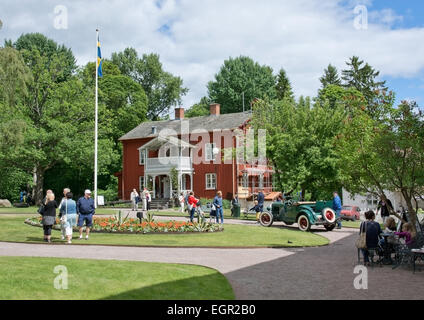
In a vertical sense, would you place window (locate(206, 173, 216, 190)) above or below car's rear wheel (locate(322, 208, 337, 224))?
above

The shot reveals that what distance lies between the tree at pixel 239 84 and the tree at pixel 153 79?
586 centimetres

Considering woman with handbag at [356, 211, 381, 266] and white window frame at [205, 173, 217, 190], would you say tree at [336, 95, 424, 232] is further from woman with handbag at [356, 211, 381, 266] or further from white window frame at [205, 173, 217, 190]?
white window frame at [205, 173, 217, 190]

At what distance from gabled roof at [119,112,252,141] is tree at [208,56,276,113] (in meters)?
15.2

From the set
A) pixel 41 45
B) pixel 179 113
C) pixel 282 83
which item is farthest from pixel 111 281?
pixel 282 83

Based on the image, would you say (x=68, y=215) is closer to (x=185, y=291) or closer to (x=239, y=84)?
(x=185, y=291)

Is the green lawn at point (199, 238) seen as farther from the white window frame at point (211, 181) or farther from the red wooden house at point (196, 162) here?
the white window frame at point (211, 181)

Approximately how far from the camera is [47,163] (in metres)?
43.3

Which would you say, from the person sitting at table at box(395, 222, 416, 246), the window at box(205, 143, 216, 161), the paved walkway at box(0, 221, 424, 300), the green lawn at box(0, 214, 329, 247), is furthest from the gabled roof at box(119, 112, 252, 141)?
the person sitting at table at box(395, 222, 416, 246)

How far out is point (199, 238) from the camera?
1722 centimetres

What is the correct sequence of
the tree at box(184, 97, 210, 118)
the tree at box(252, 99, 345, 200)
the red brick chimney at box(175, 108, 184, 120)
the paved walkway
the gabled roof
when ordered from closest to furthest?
the paved walkway, the tree at box(252, 99, 345, 200), the gabled roof, the red brick chimney at box(175, 108, 184, 120), the tree at box(184, 97, 210, 118)

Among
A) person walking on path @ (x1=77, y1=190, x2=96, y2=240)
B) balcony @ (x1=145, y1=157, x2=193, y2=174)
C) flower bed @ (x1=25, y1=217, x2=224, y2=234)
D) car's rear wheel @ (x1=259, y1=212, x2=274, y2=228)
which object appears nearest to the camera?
person walking on path @ (x1=77, y1=190, x2=96, y2=240)

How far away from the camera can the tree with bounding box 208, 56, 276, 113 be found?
6425 cm
